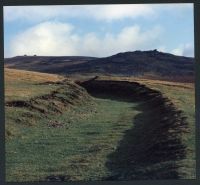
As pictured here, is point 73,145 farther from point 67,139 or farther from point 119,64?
point 119,64

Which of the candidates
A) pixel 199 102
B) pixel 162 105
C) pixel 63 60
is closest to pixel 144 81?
pixel 162 105

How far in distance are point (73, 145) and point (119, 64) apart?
126 centimetres

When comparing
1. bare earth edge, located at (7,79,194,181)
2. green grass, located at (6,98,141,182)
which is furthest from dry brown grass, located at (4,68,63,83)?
green grass, located at (6,98,141,182)

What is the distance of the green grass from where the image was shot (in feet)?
27.0

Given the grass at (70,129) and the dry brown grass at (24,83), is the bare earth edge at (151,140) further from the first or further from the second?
the dry brown grass at (24,83)

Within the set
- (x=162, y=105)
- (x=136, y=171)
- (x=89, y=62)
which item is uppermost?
(x=89, y=62)

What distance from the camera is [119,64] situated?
856cm

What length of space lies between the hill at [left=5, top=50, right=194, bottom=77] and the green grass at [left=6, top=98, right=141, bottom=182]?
1.58ft

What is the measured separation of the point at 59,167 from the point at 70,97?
1.07m

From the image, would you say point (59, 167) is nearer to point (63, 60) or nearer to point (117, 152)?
point (117, 152)

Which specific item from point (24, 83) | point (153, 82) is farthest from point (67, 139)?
point (153, 82)

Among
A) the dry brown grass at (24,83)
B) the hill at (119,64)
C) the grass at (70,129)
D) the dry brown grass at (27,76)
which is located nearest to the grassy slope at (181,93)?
the grass at (70,129)

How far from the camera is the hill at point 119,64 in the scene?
8.33 meters

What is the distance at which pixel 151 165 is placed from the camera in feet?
26.9
